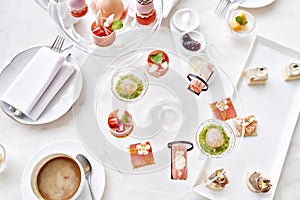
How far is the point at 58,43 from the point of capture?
Answer: 154 centimetres

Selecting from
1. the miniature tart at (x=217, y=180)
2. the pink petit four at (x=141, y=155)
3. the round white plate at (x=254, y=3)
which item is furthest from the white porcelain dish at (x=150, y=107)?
the round white plate at (x=254, y=3)

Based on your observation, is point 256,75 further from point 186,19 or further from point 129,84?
point 129,84

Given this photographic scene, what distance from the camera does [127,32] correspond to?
1.57 m

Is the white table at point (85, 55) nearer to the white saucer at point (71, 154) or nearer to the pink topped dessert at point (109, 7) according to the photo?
the white saucer at point (71, 154)

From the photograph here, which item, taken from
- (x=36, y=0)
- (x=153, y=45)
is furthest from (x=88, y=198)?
(x=36, y=0)

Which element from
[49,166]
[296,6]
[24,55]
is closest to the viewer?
[49,166]

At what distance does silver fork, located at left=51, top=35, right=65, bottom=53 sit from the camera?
1.52 m

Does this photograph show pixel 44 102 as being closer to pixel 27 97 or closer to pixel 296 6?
pixel 27 97

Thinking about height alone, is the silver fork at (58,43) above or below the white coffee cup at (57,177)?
above

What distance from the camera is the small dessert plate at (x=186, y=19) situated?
5.19ft

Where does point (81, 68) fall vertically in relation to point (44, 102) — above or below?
above

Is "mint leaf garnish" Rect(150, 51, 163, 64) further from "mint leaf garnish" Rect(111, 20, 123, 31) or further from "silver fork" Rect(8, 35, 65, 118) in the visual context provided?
"silver fork" Rect(8, 35, 65, 118)

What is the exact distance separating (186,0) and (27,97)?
0.64m

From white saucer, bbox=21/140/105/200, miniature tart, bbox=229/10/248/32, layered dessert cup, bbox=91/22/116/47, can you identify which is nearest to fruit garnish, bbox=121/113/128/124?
white saucer, bbox=21/140/105/200
